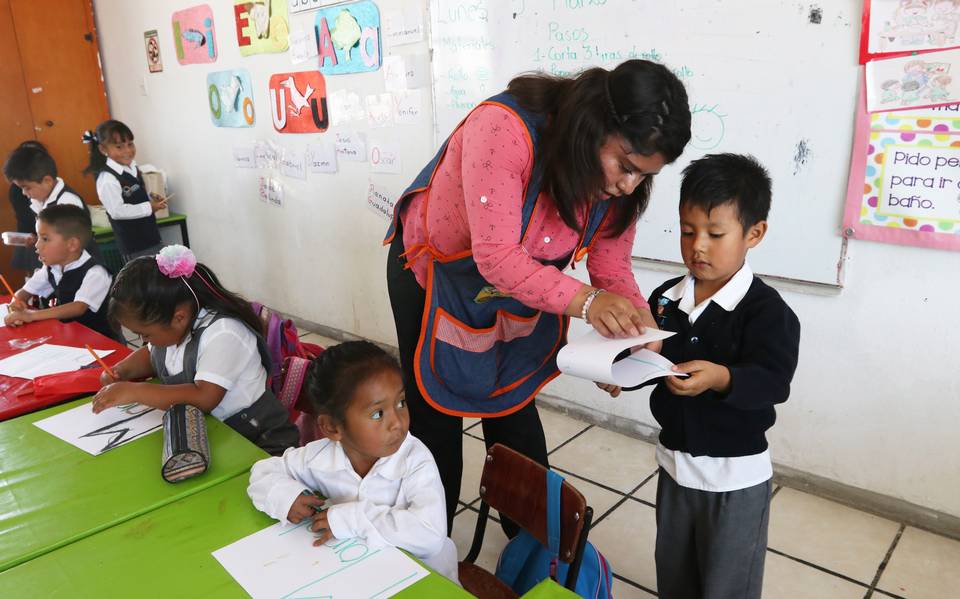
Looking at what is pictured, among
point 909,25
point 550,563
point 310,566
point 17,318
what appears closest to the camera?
point 310,566

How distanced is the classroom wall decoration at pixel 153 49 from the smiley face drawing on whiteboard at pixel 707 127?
11.9 feet

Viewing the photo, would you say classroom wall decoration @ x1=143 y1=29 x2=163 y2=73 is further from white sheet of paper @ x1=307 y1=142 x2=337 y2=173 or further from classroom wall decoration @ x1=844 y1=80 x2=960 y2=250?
classroom wall decoration @ x1=844 y1=80 x2=960 y2=250

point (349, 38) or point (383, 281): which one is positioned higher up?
point (349, 38)

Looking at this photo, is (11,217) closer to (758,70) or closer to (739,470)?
(758,70)

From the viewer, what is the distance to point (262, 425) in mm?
1734

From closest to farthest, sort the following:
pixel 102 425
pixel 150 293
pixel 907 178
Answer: pixel 102 425 < pixel 150 293 < pixel 907 178

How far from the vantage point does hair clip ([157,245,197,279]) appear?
5.33 feet

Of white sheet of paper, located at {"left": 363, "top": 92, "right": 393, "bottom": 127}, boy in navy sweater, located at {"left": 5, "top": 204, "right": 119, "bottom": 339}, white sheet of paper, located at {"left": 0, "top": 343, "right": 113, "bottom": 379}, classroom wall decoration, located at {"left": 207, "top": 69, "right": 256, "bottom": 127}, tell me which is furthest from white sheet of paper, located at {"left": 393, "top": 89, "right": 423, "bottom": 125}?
white sheet of paper, located at {"left": 0, "top": 343, "right": 113, "bottom": 379}

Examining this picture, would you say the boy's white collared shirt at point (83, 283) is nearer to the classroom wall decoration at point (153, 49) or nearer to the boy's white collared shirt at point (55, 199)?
the boy's white collared shirt at point (55, 199)

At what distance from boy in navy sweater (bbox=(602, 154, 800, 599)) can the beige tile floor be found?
0.58 metres

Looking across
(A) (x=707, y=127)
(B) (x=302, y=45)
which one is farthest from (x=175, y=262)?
(B) (x=302, y=45)

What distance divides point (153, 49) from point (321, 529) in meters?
4.36

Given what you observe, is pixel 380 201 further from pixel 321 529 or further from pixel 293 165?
pixel 321 529

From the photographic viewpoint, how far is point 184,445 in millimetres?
1253
